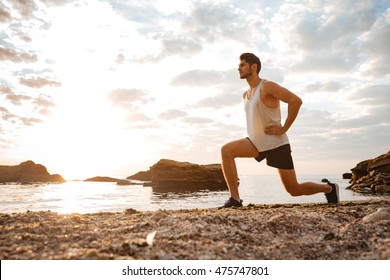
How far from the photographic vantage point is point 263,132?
20.9ft

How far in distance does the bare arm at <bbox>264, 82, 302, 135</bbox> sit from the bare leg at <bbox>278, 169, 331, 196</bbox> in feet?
2.85

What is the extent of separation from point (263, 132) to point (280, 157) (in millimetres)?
608

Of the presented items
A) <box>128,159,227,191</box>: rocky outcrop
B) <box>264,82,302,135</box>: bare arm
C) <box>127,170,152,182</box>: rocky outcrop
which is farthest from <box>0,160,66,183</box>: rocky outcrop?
<box>264,82,302,135</box>: bare arm

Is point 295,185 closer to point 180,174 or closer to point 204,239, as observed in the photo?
point 204,239

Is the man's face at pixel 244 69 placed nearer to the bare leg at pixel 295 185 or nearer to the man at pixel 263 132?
the man at pixel 263 132

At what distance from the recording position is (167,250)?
9.61 feet

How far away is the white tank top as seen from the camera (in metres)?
6.29

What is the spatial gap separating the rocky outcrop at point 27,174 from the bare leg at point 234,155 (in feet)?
429

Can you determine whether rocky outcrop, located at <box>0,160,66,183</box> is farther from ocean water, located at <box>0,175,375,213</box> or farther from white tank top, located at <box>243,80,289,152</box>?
white tank top, located at <box>243,80,289,152</box>
